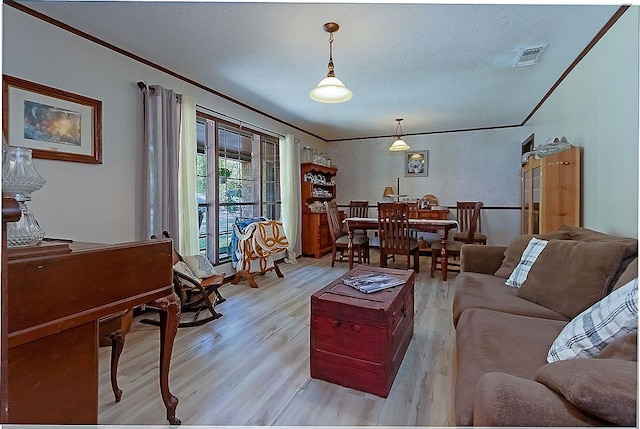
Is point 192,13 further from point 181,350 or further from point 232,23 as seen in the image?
point 181,350

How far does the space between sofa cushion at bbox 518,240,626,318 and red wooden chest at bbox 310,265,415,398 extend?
821 mm

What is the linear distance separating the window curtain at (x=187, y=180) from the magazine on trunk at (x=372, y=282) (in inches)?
76.4

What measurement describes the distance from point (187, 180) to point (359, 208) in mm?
3954

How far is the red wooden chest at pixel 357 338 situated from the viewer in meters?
1.78

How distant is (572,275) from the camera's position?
69.6 inches

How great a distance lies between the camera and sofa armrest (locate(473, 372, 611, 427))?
755 millimetres

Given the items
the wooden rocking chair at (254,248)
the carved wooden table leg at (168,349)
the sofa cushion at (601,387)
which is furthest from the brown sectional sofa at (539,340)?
the wooden rocking chair at (254,248)

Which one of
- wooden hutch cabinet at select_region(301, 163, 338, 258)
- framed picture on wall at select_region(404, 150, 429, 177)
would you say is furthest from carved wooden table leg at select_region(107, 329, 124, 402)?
framed picture on wall at select_region(404, 150, 429, 177)

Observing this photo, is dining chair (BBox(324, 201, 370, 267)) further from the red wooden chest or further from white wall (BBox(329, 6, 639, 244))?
the red wooden chest

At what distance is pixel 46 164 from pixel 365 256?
4011 millimetres

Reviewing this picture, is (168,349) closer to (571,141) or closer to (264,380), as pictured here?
(264,380)

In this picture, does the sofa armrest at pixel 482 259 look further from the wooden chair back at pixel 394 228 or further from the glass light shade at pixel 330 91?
the glass light shade at pixel 330 91

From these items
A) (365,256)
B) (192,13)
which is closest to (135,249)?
(192,13)

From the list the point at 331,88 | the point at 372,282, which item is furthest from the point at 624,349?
the point at 331,88
